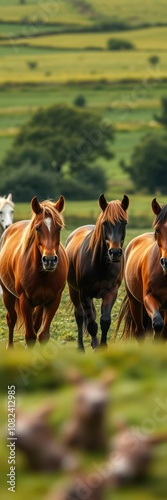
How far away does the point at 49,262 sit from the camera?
1259 centimetres

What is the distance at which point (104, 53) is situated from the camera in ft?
413

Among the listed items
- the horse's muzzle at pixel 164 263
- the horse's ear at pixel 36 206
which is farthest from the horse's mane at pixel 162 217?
the horse's ear at pixel 36 206

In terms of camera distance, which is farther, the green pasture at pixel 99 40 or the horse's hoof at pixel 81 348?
the green pasture at pixel 99 40

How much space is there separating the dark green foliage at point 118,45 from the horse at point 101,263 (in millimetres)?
113525

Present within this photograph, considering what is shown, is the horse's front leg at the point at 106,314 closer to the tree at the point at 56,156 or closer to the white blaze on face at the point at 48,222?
the white blaze on face at the point at 48,222

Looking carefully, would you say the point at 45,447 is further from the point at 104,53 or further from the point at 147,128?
the point at 104,53

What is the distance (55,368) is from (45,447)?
1783 millimetres

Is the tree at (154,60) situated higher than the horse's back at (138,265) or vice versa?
the tree at (154,60)

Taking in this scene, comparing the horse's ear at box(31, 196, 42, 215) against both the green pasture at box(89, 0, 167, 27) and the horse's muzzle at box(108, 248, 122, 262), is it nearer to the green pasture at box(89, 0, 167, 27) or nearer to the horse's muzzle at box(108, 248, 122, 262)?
the horse's muzzle at box(108, 248, 122, 262)

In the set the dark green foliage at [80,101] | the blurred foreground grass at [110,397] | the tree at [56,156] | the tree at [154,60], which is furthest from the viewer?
the tree at [154,60]

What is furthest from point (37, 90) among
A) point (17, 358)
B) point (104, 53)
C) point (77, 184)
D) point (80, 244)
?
point (17, 358)

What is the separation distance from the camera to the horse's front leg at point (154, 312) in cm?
1289

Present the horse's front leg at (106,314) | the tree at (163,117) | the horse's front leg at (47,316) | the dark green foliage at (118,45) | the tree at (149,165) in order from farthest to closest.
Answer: the dark green foliage at (118,45) < the tree at (163,117) < the tree at (149,165) < the horse's front leg at (106,314) < the horse's front leg at (47,316)

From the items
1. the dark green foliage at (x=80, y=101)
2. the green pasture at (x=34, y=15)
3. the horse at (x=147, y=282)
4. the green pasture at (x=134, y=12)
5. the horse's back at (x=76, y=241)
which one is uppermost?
the green pasture at (x=134, y=12)
